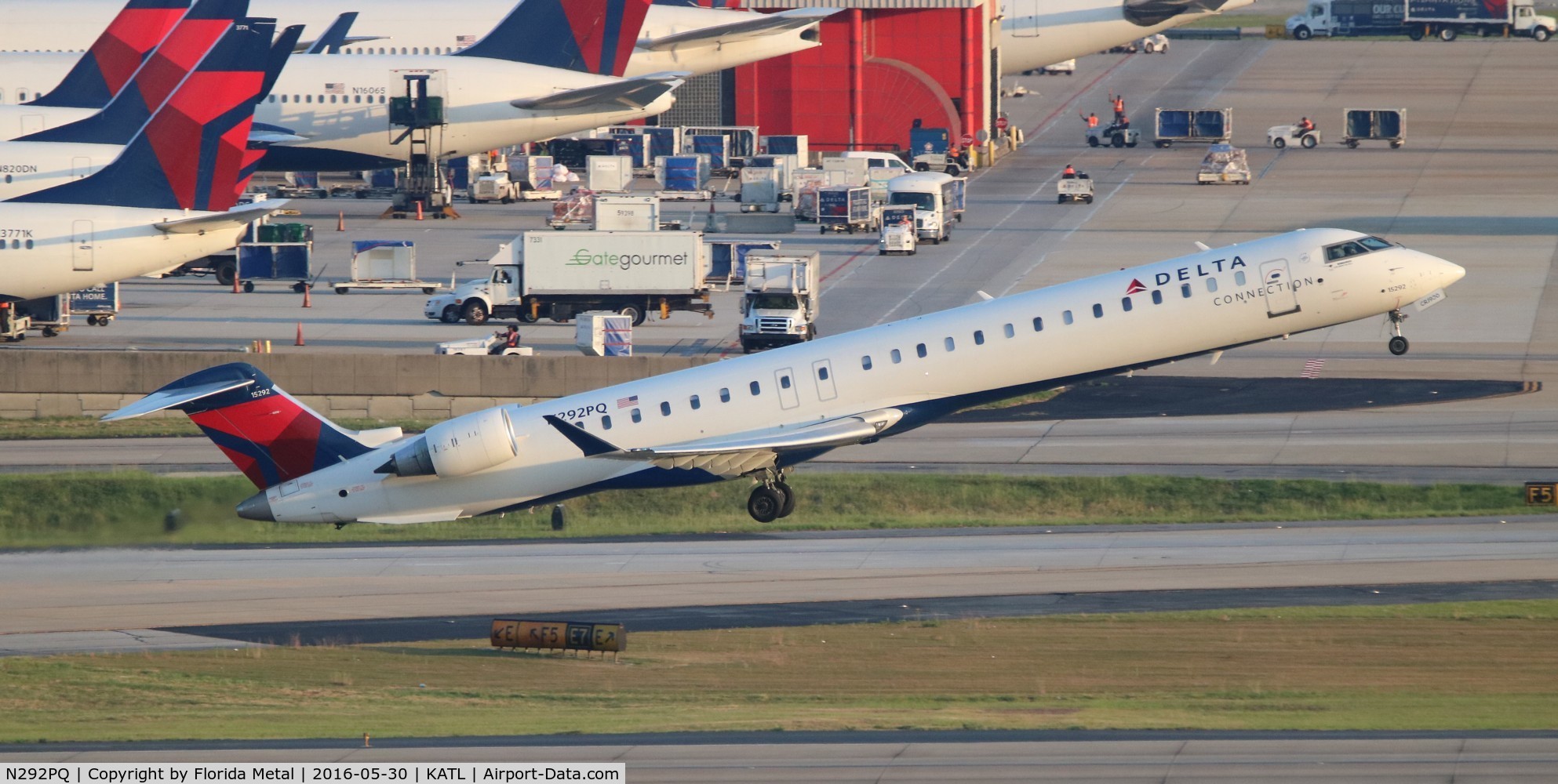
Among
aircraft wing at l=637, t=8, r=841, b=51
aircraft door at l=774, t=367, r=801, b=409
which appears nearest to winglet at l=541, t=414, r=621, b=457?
aircraft door at l=774, t=367, r=801, b=409

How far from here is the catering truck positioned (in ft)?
484

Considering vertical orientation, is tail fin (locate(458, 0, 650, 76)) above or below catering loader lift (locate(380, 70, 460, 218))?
above

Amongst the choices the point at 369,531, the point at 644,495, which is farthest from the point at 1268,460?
the point at 369,531

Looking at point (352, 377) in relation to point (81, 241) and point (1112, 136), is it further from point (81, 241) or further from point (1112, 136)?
point (1112, 136)

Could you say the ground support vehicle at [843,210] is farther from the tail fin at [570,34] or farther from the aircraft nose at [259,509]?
the aircraft nose at [259,509]

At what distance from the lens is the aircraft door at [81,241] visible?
A: 205 feet

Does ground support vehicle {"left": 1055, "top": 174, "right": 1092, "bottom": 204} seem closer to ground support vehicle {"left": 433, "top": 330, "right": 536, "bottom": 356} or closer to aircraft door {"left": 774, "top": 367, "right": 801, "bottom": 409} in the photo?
ground support vehicle {"left": 433, "top": 330, "right": 536, "bottom": 356}

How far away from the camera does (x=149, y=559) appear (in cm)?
5047

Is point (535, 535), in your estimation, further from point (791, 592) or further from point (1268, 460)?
point (1268, 460)

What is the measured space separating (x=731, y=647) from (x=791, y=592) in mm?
4390

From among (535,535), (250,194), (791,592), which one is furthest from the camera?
(250,194)

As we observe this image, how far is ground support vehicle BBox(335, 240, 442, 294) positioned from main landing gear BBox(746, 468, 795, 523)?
3816cm

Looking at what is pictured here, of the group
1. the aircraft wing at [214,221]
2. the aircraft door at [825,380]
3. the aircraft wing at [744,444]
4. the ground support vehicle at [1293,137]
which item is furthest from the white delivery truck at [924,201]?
the aircraft wing at [744,444]

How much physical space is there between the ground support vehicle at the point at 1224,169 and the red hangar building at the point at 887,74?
1534 centimetres
